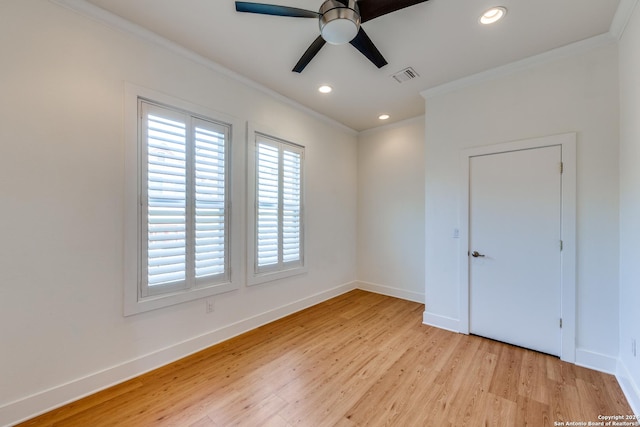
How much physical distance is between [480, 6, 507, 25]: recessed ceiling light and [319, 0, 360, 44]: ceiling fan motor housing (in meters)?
1.11

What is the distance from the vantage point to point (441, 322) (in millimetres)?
3191

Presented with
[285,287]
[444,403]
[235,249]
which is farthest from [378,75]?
[444,403]

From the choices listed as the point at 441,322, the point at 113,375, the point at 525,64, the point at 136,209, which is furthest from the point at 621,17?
the point at 113,375

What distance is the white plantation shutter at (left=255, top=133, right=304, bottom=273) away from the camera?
3209 mm

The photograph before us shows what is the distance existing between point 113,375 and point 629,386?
3943 mm

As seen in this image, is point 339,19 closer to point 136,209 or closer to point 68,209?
point 136,209

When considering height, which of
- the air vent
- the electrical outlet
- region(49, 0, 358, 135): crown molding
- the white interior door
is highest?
the air vent

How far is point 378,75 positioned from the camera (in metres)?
2.95

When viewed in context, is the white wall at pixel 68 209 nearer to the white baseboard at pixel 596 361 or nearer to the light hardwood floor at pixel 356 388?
the light hardwood floor at pixel 356 388

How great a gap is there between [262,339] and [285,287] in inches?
30.8

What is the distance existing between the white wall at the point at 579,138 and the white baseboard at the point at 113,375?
2482 millimetres

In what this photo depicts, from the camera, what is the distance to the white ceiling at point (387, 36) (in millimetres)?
2010

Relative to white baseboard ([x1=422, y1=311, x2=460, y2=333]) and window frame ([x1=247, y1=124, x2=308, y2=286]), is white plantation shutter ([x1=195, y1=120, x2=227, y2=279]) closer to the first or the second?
window frame ([x1=247, y1=124, x2=308, y2=286])

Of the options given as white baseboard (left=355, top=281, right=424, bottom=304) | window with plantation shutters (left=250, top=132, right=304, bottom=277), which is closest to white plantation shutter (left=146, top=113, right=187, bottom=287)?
window with plantation shutters (left=250, top=132, right=304, bottom=277)
